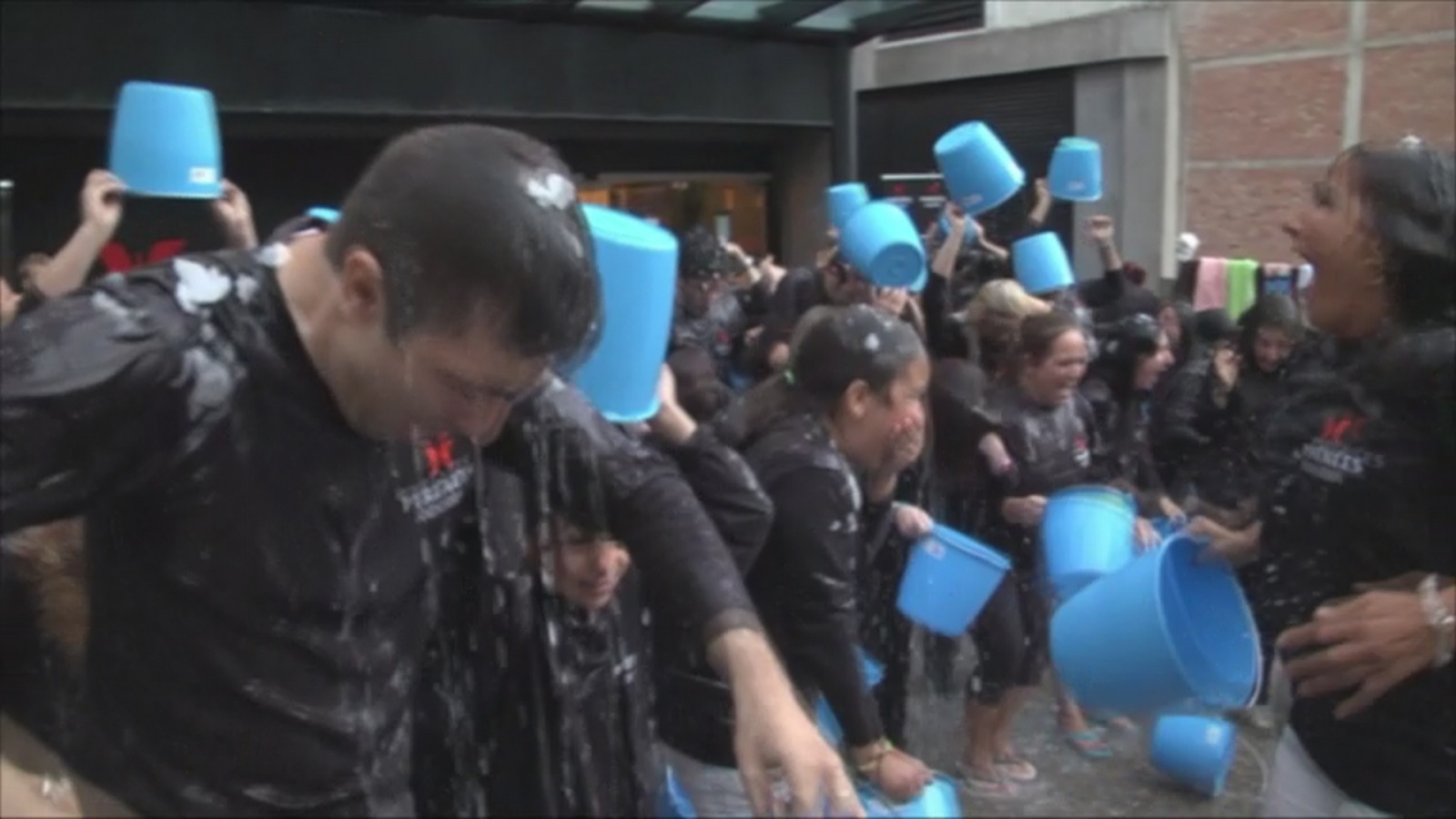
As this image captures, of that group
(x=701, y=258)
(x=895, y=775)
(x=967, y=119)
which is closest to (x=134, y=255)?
(x=701, y=258)

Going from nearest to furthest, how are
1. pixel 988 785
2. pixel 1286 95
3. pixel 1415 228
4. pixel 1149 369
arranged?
pixel 1415 228, pixel 988 785, pixel 1149 369, pixel 1286 95

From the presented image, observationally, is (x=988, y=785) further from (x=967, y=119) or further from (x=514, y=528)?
(x=967, y=119)

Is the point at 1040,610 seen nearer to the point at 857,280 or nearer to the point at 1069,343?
the point at 1069,343

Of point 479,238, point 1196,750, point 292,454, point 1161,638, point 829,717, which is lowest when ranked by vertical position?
point 1196,750

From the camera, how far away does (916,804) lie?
2.77 metres

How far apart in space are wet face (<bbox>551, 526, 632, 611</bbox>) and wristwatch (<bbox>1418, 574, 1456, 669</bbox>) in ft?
4.67

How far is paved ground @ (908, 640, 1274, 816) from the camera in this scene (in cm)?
420

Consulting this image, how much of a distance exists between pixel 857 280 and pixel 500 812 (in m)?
3.32

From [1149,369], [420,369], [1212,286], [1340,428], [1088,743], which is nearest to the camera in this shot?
[420,369]

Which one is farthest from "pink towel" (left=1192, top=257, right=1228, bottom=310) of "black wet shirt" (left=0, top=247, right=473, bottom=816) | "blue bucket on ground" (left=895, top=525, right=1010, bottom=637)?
"black wet shirt" (left=0, top=247, right=473, bottom=816)

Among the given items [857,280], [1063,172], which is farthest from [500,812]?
[1063,172]

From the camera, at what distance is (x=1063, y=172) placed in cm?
613

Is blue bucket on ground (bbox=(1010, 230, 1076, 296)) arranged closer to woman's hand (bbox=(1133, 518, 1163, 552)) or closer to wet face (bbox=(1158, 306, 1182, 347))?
wet face (bbox=(1158, 306, 1182, 347))

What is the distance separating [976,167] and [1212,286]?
3837 millimetres
